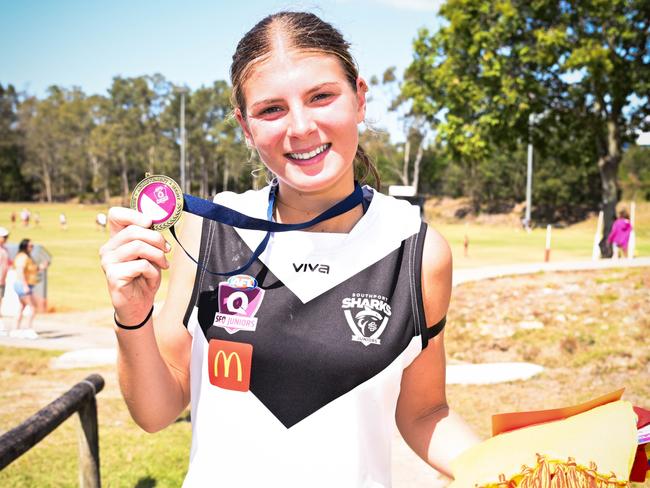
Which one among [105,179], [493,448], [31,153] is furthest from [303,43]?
[31,153]

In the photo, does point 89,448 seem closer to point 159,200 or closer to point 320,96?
point 159,200

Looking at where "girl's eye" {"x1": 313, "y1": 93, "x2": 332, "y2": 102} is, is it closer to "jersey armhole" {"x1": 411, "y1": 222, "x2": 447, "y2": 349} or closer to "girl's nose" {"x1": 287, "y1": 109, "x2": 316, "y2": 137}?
"girl's nose" {"x1": 287, "y1": 109, "x2": 316, "y2": 137}

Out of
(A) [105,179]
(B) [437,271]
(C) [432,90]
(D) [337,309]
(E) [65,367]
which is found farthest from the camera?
(A) [105,179]

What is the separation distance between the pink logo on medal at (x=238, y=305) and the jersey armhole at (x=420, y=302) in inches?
16.8

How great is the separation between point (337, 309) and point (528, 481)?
2.02 ft

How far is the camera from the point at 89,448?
3.87m

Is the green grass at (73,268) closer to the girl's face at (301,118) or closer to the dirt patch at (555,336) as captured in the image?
the girl's face at (301,118)

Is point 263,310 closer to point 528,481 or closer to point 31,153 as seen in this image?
point 528,481

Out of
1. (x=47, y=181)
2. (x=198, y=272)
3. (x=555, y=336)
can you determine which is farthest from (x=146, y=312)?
(x=47, y=181)

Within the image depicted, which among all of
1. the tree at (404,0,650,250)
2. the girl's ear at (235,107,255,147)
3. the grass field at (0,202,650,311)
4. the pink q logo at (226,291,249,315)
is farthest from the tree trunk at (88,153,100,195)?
the pink q logo at (226,291,249,315)

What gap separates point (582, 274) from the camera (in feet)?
43.3

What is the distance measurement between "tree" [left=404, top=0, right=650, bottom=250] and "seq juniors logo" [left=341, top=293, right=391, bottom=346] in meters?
19.0

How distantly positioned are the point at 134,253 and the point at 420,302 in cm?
77

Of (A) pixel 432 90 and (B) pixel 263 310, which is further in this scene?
(A) pixel 432 90
